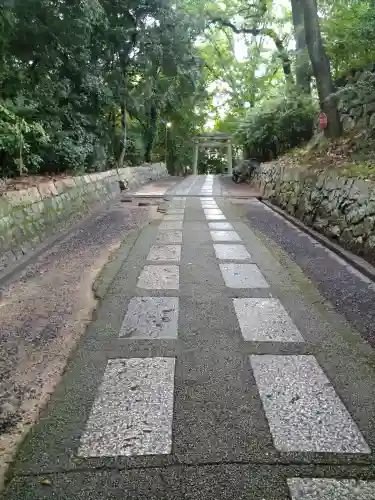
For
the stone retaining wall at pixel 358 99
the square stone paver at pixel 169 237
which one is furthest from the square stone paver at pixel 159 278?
the stone retaining wall at pixel 358 99

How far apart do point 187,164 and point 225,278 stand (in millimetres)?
22068

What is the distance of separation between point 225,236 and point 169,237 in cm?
69

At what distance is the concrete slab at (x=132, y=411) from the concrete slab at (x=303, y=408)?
42 cm

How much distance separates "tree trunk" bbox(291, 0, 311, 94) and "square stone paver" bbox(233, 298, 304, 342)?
7.52 metres

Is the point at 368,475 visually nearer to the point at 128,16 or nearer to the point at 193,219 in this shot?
the point at 193,219

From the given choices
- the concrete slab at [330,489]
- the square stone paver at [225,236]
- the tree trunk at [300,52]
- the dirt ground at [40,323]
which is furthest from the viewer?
the tree trunk at [300,52]

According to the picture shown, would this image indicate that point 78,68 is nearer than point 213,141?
Yes

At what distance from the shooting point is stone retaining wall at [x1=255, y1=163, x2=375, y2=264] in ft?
12.4

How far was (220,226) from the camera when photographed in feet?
18.3

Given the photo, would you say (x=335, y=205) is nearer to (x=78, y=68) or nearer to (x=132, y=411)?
(x=132, y=411)

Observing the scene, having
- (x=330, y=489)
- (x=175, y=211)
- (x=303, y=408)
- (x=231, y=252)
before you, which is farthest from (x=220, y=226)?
(x=330, y=489)

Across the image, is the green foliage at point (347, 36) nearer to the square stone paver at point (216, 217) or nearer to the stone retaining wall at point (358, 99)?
the stone retaining wall at point (358, 99)

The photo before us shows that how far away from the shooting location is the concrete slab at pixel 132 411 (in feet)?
4.68

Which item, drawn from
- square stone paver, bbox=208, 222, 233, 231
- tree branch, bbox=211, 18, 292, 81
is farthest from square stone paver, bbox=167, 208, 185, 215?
tree branch, bbox=211, 18, 292, 81
